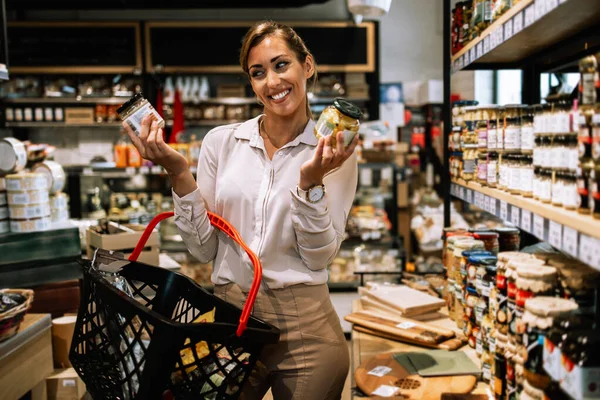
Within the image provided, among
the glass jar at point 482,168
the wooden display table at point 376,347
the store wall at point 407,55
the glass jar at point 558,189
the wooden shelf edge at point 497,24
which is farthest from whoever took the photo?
the store wall at point 407,55

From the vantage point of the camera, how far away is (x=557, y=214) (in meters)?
1.17

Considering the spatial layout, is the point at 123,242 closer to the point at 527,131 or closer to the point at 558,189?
the point at 527,131

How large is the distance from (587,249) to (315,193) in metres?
0.70

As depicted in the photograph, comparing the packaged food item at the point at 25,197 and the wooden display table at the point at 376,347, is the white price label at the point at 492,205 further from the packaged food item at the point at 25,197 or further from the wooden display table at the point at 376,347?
the packaged food item at the point at 25,197

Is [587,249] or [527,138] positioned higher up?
[527,138]

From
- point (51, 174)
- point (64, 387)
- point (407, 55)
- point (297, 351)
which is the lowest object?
point (64, 387)

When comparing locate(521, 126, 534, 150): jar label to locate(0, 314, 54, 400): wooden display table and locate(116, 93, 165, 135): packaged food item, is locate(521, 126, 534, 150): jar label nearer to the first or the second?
locate(116, 93, 165, 135): packaged food item

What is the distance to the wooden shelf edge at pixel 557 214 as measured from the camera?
1.00m

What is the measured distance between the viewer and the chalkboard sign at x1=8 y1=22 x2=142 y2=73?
6.73 metres

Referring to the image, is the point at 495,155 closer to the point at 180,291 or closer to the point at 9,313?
the point at 180,291

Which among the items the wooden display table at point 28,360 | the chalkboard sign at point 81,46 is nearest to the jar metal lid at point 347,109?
the wooden display table at point 28,360

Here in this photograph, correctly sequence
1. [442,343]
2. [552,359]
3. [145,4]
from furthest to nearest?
[145,4]
[442,343]
[552,359]

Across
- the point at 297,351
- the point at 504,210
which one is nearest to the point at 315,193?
the point at 297,351

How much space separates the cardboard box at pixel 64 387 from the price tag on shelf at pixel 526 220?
6.90ft
